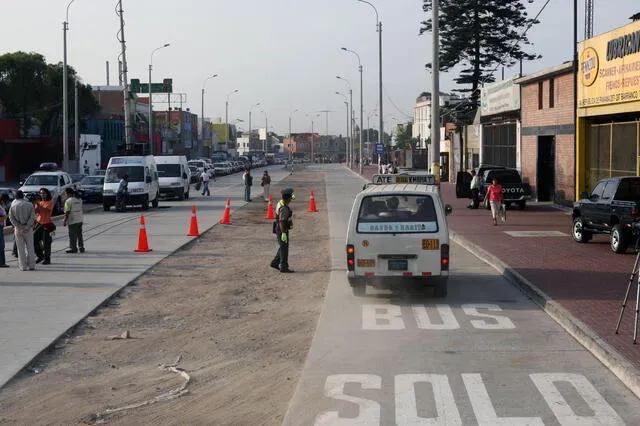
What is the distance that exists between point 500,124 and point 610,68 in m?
20.9

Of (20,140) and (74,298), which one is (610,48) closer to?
(74,298)

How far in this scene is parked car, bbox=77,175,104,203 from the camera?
43.7m

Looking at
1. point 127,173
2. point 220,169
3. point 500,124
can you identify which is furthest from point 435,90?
point 220,169

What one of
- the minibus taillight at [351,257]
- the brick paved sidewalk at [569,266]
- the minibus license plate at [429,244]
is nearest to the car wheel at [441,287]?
the minibus license plate at [429,244]

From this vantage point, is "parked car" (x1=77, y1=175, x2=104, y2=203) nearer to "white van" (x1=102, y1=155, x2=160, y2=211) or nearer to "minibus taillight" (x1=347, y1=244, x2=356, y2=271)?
"white van" (x1=102, y1=155, x2=160, y2=211)

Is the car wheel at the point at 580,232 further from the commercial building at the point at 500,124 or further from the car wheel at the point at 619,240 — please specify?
the commercial building at the point at 500,124

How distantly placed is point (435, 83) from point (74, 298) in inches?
628

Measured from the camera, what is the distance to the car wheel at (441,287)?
48.0 ft

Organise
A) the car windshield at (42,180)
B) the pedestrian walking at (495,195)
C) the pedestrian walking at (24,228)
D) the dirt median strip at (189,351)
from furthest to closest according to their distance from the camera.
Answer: the car windshield at (42,180)
the pedestrian walking at (495,195)
the pedestrian walking at (24,228)
the dirt median strip at (189,351)

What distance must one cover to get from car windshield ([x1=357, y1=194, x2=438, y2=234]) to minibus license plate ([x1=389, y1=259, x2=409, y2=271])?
45cm

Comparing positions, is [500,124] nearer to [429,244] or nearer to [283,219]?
[283,219]

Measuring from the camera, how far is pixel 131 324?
13.3 metres

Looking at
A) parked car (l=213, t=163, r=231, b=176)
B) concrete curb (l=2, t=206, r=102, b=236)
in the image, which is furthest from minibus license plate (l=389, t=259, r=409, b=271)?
parked car (l=213, t=163, r=231, b=176)

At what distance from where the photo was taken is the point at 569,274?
56.9ft
